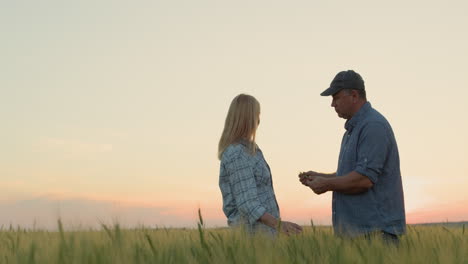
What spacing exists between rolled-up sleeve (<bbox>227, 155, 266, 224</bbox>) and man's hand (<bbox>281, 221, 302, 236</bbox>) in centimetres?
20

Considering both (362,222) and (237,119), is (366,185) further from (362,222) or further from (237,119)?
(237,119)

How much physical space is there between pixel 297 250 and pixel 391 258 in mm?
514

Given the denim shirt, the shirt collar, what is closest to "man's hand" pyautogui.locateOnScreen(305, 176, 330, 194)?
the denim shirt

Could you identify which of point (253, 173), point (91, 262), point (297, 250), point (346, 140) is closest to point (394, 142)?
point (346, 140)

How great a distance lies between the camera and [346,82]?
5.16 m

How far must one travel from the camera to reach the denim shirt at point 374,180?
484cm

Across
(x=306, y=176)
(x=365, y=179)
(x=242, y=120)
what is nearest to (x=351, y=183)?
(x=365, y=179)

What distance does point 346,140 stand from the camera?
5277 millimetres

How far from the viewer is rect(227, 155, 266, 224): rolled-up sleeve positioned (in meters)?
4.73

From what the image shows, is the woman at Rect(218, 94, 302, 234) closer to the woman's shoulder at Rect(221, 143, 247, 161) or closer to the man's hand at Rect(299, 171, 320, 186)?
the woman's shoulder at Rect(221, 143, 247, 161)

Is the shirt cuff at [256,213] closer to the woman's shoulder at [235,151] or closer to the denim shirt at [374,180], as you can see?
the woman's shoulder at [235,151]

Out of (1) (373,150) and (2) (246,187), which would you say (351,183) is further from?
(2) (246,187)

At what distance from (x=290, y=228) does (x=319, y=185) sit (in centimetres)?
54

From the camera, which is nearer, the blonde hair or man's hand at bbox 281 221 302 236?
man's hand at bbox 281 221 302 236
